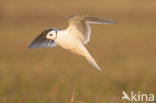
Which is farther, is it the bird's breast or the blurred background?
the blurred background

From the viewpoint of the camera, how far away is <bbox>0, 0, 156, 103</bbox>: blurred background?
23.6 feet

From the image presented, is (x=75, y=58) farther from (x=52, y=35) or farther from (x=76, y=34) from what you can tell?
(x=52, y=35)

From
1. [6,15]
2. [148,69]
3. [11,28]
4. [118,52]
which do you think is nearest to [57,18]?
[6,15]

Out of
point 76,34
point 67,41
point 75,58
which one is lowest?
point 67,41

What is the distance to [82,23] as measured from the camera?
5.52 metres

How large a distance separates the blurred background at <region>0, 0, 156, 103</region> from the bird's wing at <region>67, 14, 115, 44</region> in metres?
0.50

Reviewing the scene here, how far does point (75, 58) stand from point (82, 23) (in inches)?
224

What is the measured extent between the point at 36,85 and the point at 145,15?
40.2 feet

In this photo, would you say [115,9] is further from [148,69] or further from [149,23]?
[148,69]

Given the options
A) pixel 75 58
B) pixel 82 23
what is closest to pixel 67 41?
pixel 82 23

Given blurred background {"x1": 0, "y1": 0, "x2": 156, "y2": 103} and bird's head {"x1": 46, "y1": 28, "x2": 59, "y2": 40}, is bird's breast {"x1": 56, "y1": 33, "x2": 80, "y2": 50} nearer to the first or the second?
bird's head {"x1": 46, "y1": 28, "x2": 59, "y2": 40}

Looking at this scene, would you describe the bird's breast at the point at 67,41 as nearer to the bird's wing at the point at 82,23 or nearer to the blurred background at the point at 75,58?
the bird's wing at the point at 82,23

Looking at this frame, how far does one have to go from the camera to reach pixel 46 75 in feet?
28.5

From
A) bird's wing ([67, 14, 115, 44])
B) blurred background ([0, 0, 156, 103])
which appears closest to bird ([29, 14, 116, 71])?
bird's wing ([67, 14, 115, 44])
